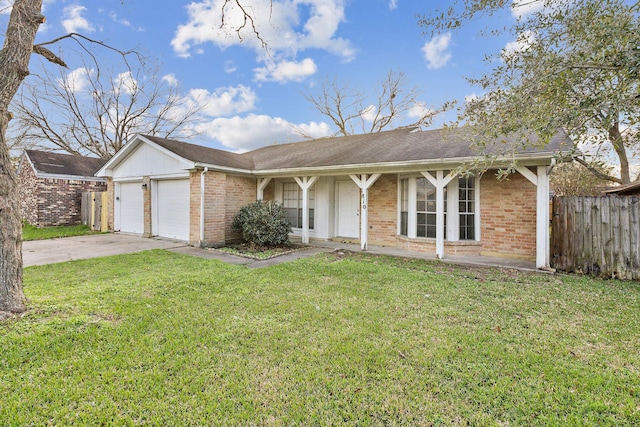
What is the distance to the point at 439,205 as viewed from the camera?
8094 mm

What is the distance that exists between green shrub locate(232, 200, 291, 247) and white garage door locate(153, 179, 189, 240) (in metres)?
2.18

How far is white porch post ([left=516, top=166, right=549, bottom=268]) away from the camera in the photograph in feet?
22.5

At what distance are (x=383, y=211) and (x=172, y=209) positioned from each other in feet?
24.4

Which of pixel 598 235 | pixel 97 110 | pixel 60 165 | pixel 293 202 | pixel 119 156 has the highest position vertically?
pixel 97 110

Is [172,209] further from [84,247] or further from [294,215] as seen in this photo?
[294,215]

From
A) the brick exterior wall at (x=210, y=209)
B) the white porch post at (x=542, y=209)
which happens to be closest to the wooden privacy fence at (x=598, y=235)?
the white porch post at (x=542, y=209)

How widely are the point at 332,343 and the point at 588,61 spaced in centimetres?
455

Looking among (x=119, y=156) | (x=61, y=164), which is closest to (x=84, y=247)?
(x=119, y=156)

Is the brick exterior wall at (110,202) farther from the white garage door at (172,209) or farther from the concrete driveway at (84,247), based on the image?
the white garage door at (172,209)

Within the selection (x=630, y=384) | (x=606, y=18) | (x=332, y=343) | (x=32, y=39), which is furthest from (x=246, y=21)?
(x=630, y=384)

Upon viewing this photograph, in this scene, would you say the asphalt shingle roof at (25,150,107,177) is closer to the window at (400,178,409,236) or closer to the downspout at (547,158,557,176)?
the window at (400,178,409,236)

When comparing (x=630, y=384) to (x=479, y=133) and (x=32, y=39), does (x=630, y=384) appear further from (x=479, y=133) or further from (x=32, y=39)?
(x=32, y=39)

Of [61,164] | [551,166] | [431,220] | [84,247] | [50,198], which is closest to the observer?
[551,166]

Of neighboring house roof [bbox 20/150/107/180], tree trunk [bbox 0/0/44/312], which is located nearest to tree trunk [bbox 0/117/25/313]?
tree trunk [bbox 0/0/44/312]
